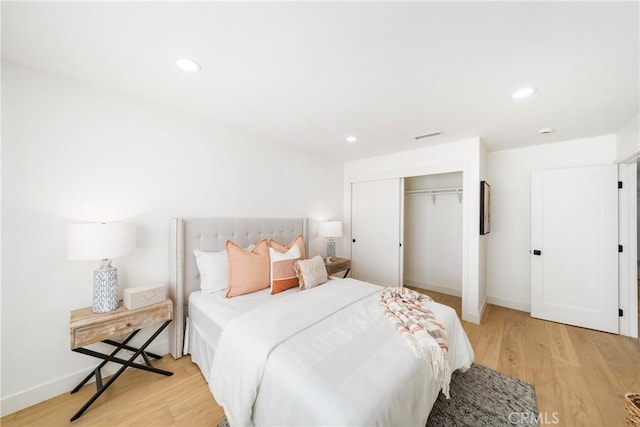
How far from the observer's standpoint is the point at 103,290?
1842mm

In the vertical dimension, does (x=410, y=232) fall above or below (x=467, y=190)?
below

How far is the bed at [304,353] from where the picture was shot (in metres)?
1.12

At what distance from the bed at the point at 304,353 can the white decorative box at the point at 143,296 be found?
0.24 metres

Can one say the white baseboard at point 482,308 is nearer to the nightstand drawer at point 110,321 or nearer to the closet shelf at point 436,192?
the closet shelf at point 436,192

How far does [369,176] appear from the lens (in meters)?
4.21

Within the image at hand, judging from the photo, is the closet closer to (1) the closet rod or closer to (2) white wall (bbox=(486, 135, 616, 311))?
(1) the closet rod

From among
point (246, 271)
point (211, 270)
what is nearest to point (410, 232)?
point (246, 271)

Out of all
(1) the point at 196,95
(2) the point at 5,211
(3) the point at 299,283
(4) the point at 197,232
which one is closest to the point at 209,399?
(3) the point at 299,283

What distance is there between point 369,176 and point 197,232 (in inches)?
112

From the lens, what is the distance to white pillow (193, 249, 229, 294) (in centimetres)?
238

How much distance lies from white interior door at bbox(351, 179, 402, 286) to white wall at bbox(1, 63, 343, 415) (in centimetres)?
262

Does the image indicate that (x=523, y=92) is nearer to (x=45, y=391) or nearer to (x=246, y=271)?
(x=246, y=271)

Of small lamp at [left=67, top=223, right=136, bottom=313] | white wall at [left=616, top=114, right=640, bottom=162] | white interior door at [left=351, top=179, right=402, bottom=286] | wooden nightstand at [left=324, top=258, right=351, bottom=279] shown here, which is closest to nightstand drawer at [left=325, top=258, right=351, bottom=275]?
wooden nightstand at [left=324, top=258, right=351, bottom=279]

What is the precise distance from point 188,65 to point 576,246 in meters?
4.70
